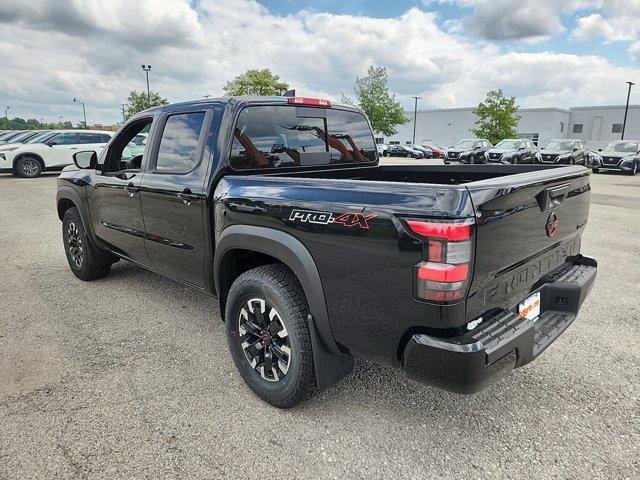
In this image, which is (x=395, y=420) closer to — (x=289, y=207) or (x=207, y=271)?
(x=289, y=207)

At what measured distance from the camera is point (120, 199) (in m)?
4.05

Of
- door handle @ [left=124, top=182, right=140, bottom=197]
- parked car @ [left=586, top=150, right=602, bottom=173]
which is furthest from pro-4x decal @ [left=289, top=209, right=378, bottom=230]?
parked car @ [left=586, top=150, right=602, bottom=173]

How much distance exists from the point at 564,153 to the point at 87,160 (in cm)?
2189

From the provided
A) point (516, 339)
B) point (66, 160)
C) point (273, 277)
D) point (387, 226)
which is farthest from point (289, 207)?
point (66, 160)

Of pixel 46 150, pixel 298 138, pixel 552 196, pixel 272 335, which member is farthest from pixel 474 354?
pixel 46 150

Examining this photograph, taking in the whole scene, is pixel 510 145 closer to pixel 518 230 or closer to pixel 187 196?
pixel 187 196

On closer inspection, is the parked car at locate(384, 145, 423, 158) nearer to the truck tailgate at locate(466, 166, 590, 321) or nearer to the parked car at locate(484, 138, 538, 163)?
the parked car at locate(484, 138, 538, 163)

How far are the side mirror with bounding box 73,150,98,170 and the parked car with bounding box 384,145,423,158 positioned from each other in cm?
3932

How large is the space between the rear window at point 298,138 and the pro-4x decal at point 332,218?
920 mm

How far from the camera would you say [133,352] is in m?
3.45

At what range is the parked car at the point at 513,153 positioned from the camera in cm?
2297

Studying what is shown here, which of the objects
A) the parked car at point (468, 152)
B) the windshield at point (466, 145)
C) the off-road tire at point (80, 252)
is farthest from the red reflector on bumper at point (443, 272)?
the windshield at point (466, 145)

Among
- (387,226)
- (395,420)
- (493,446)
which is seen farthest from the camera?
(395,420)

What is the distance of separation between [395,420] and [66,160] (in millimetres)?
17588
